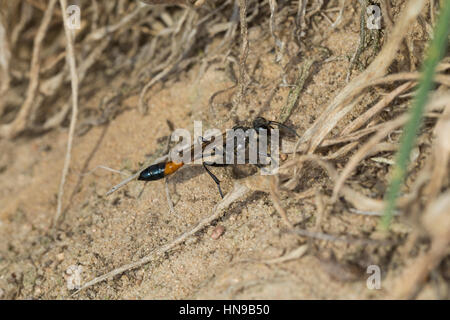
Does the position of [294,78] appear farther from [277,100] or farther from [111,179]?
[111,179]

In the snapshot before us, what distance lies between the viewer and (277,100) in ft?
9.14

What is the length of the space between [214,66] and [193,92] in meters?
0.26

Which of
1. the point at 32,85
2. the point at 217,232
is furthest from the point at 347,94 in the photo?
the point at 32,85

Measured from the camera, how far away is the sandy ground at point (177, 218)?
1874mm

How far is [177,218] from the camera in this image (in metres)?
2.54

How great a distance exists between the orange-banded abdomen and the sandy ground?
119 millimetres

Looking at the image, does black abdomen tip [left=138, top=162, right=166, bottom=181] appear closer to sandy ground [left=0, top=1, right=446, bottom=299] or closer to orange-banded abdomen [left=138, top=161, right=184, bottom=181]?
orange-banded abdomen [left=138, top=161, right=184, bottom=181]

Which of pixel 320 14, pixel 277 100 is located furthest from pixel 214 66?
pixel 320 14

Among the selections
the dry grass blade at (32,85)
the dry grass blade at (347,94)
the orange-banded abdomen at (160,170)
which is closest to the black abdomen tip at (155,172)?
the orange-banded abdomen at (160,170)

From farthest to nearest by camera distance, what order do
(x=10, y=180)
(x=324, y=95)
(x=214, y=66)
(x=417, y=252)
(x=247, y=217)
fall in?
(x=10, y=180)
(x=214, y=66)
(x=324, y=95)
(x=247, y=217)
(x=417, y=252)

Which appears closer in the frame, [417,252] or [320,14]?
[417,252]

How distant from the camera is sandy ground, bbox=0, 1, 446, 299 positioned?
6.15 feet

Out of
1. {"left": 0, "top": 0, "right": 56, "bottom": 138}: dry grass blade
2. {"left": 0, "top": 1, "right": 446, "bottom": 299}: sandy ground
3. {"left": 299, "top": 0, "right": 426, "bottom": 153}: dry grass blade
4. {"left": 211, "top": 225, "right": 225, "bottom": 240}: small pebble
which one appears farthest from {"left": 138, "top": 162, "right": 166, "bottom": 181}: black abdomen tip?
{"left": 0, "top": 0, "right": 56, "bottom": 138}: dry grass blade

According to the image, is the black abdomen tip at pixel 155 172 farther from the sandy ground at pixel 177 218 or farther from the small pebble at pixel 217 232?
the small pebble at pixel 217 232
